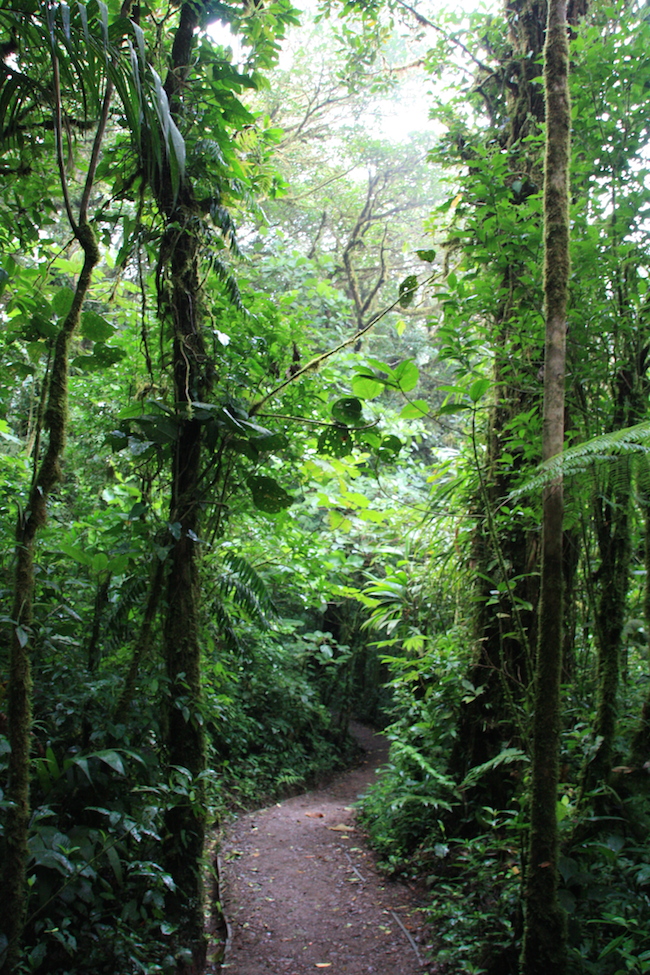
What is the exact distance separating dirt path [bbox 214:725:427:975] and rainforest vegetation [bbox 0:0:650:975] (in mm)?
250

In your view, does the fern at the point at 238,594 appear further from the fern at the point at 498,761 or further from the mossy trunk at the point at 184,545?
the fern at the point at 498,761

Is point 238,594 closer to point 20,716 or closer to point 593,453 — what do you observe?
point 20,716

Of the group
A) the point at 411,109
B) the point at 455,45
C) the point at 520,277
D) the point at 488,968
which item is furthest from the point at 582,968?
the point at 411,109

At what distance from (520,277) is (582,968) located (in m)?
2.97

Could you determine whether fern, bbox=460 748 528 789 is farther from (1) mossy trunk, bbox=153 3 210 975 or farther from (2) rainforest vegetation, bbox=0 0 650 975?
(1) mossy trunk, bbox=153 3 210 975

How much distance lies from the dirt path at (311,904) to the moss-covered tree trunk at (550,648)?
111 centimetres

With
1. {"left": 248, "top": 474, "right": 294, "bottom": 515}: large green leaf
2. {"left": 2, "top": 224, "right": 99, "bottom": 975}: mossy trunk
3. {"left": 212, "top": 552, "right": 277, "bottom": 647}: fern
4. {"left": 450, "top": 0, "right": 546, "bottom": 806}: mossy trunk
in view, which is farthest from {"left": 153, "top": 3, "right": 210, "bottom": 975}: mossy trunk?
{"left": 450, "top": 0, "right": 546, "bottom": 806}: mossy trunk

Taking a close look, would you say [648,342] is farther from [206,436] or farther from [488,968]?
[488,968]

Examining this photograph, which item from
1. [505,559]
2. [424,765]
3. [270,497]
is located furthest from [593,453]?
[424,765]

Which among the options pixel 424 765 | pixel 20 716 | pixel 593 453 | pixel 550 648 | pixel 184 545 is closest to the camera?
pixel 20 716

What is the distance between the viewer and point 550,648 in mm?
2223

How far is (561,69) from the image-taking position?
253 centimetres

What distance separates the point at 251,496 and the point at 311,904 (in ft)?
9.10

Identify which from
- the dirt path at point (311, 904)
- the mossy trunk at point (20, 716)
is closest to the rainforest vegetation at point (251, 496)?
the mossy trunk at point (20, 716)
